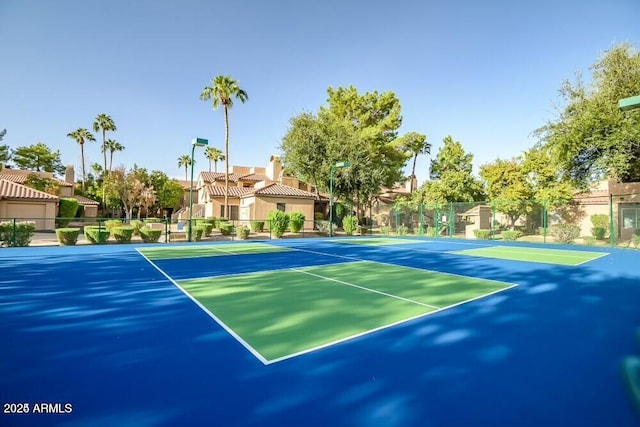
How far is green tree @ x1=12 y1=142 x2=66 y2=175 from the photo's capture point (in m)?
48.2

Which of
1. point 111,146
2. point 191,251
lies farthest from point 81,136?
point 191,251

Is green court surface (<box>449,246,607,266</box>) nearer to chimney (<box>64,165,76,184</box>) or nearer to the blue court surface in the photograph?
the blue court surface

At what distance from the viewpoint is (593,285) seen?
26.2ft

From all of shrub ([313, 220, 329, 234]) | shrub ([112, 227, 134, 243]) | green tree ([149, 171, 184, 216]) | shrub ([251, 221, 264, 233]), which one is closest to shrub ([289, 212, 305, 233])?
shrub ([251, 221, 264, 233])

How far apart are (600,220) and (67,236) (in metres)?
32.7

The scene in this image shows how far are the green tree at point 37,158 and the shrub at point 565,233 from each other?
64537 millimetres

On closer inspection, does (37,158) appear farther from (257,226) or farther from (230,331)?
(230,331)

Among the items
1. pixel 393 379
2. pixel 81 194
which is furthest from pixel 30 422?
pixel 81 194

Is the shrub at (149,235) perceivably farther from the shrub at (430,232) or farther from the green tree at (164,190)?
the green tree at (164,190)

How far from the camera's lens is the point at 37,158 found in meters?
49.7

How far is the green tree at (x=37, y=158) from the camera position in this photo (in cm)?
4822

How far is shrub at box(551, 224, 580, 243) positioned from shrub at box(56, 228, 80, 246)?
93.5 ft

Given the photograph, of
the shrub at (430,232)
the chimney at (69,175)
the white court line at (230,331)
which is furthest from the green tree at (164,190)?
the white court line at (230,331)

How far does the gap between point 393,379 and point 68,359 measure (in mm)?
3538
